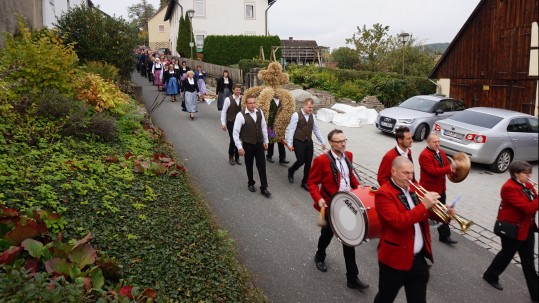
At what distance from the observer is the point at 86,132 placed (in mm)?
8492

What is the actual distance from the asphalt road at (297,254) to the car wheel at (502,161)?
202 inches

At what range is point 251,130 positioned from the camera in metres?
8.34

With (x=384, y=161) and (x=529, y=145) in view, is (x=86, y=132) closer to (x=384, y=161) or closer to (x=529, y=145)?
(x=384, y=161)

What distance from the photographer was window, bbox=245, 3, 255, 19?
42375 millimetres

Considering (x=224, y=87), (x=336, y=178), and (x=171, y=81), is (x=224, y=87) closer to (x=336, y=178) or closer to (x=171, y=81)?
(x=171, y=81)

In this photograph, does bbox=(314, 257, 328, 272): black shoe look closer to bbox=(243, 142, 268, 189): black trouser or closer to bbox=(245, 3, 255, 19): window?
bbox=(243, 142, 268, 189): black trouser

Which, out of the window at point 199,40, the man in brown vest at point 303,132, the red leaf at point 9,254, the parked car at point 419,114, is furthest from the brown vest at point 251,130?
the window at point 199,40

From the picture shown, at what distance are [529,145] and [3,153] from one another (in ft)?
40.3

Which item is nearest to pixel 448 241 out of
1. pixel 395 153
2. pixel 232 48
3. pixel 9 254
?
pixel 395 153

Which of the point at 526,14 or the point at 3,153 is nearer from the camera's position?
the point at 3,153

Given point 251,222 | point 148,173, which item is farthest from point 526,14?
point 148,173

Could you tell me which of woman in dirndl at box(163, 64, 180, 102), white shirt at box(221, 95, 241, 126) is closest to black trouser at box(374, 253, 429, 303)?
white shirt at box(221, 95, 241, 126)

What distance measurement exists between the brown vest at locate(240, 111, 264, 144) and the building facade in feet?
114

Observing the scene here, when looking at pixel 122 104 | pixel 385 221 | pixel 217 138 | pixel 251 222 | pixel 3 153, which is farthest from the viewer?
pixel 217 138
